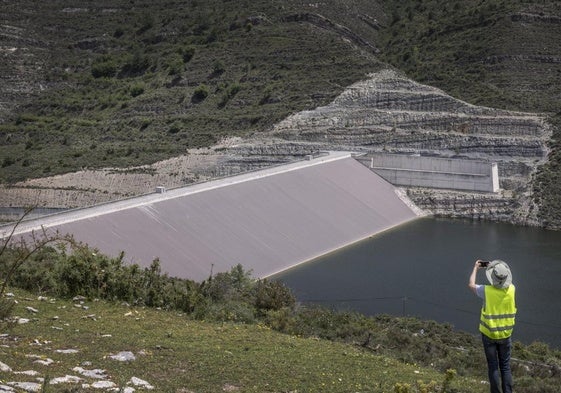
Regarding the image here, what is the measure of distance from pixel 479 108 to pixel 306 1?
23734 millimetres

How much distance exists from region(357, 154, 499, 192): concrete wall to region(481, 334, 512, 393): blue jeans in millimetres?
31403

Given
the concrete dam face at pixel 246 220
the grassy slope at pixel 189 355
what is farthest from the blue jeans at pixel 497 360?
the concrete dam face at pixel 246 220

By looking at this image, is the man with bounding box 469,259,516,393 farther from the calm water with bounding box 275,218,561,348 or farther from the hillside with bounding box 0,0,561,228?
the hillside with bounding box 0,0,561,228

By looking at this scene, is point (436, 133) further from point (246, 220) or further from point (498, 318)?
point (498, 318)

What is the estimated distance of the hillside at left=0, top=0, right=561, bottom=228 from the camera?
40125 mm

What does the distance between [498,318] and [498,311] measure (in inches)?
2.6

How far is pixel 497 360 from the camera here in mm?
7969

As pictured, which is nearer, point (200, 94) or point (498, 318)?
point (498, 318)

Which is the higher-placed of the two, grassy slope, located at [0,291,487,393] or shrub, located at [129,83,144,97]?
shrub, located at [129,83,144,97]

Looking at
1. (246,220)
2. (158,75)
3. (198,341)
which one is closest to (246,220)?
(246,220)

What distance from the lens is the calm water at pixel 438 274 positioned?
72.7 feet

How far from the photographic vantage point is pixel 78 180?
38531 mm

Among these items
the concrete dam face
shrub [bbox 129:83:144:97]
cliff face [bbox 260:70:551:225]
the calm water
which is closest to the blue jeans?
the calm water

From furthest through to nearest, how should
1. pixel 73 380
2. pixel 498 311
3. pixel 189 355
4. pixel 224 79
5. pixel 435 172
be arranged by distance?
pixel 224 79
pixel 435 172
pixel 189 355
pixel 498 311
pixel 73 380
